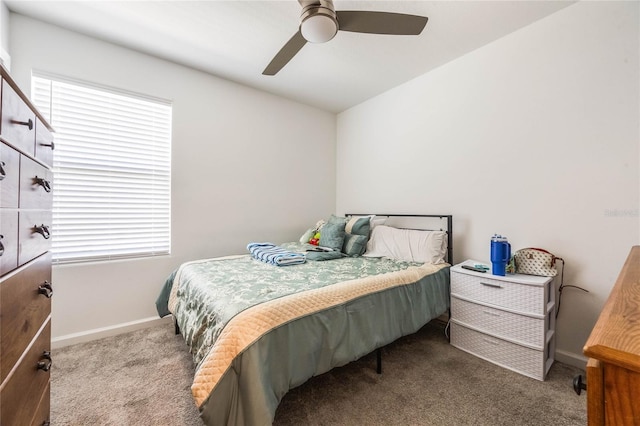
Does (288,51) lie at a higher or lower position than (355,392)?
higher

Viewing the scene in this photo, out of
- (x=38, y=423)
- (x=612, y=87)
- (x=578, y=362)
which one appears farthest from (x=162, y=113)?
(x=578, y=362)

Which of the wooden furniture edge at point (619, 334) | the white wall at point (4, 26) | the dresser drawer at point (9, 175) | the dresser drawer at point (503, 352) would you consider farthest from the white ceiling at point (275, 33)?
the dresser drawer at point (503, 352)

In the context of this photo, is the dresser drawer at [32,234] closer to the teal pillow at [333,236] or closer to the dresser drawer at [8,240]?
the dresser drawer at [8,240]

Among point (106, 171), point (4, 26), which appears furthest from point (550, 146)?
point (4, 26)

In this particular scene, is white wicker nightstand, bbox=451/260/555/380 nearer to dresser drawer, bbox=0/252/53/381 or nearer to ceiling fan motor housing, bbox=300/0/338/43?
ceiling fan motor housing, bbox=300/0/338/43

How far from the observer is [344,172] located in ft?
12.8

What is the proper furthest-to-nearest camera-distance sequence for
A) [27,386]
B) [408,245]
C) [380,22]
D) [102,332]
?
[408,245] → [102,332] → [380,22] → [27,386]

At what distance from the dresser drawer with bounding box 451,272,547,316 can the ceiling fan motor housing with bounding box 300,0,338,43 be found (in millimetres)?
2070

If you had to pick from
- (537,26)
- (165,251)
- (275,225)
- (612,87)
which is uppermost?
(537,26)

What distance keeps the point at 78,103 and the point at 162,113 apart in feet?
2.12

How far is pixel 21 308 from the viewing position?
839 mm

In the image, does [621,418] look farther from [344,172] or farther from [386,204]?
[344,172]

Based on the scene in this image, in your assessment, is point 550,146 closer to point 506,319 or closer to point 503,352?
point 506,319

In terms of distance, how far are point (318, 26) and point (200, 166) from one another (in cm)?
197
